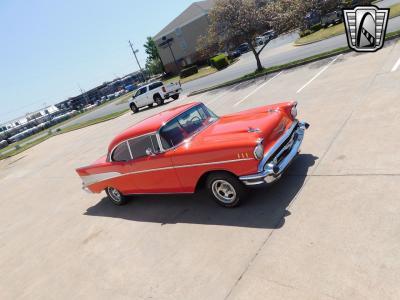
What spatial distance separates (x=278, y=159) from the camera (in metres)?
5.73

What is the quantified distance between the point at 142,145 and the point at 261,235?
121 inches

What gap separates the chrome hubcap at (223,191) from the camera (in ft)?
18.6

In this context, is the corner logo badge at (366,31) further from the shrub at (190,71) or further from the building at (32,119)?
the building at (32,119)

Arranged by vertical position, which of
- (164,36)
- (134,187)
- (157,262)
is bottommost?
(157,262)

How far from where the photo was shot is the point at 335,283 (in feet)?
11.6

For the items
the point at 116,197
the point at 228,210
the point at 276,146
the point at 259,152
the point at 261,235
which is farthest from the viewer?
the point at 116,197

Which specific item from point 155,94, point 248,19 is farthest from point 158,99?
point 248,19

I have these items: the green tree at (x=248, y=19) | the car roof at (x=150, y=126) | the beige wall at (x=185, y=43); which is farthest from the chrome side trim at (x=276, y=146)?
the beige wall at (x=185, y=43)

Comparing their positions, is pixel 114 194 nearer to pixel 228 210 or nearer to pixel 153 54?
pixel 228 210

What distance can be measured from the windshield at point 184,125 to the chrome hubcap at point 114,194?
2.21 meters

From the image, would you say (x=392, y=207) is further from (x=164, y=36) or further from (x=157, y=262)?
(x=164, y=36)

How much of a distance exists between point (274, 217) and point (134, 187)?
3.30m

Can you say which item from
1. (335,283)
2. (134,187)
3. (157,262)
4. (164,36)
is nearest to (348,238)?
(335,283)

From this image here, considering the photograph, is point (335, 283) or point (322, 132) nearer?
point (335, 283)
